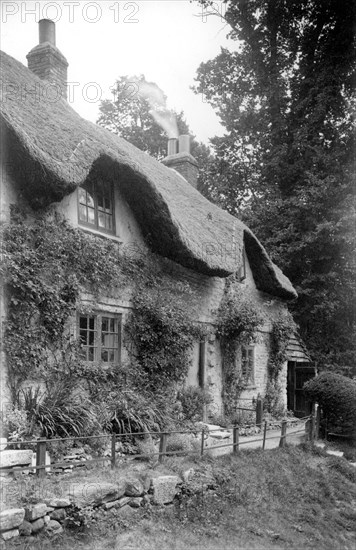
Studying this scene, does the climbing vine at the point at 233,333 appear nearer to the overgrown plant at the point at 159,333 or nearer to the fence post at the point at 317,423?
the overgrown plant at the point at 159,333

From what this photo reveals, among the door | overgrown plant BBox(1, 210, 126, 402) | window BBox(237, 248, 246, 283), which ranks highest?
window BBox(237, 248, 246, 283)

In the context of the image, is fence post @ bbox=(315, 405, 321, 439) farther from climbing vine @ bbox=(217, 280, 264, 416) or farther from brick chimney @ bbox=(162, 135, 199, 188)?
brick chimney @ bbox=(162, 135, 199, 188)

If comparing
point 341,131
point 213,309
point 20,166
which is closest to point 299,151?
point 341,131

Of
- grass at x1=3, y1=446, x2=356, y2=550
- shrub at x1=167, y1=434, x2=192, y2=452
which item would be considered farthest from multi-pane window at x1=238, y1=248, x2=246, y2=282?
shrub at x1=167, y1=434, x2=192, y2=452

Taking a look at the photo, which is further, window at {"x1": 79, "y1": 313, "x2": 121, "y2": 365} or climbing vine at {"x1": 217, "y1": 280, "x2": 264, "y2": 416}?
climbing vine at {"x1": 217, "y1": 280, "x2": 264, "y2": 416}

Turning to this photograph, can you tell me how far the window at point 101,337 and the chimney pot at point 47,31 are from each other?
6976mm

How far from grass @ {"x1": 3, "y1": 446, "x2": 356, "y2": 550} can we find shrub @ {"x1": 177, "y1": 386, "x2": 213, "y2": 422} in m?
2.47

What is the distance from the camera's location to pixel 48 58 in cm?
1232

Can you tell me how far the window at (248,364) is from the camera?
15.2 meters

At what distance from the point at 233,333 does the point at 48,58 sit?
835 centimetres

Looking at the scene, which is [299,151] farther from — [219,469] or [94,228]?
[219,469]

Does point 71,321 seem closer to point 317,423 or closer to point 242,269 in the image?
point 317,423

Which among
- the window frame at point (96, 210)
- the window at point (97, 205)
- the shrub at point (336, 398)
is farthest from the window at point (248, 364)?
the window at point (97, 205)

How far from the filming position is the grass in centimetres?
597
